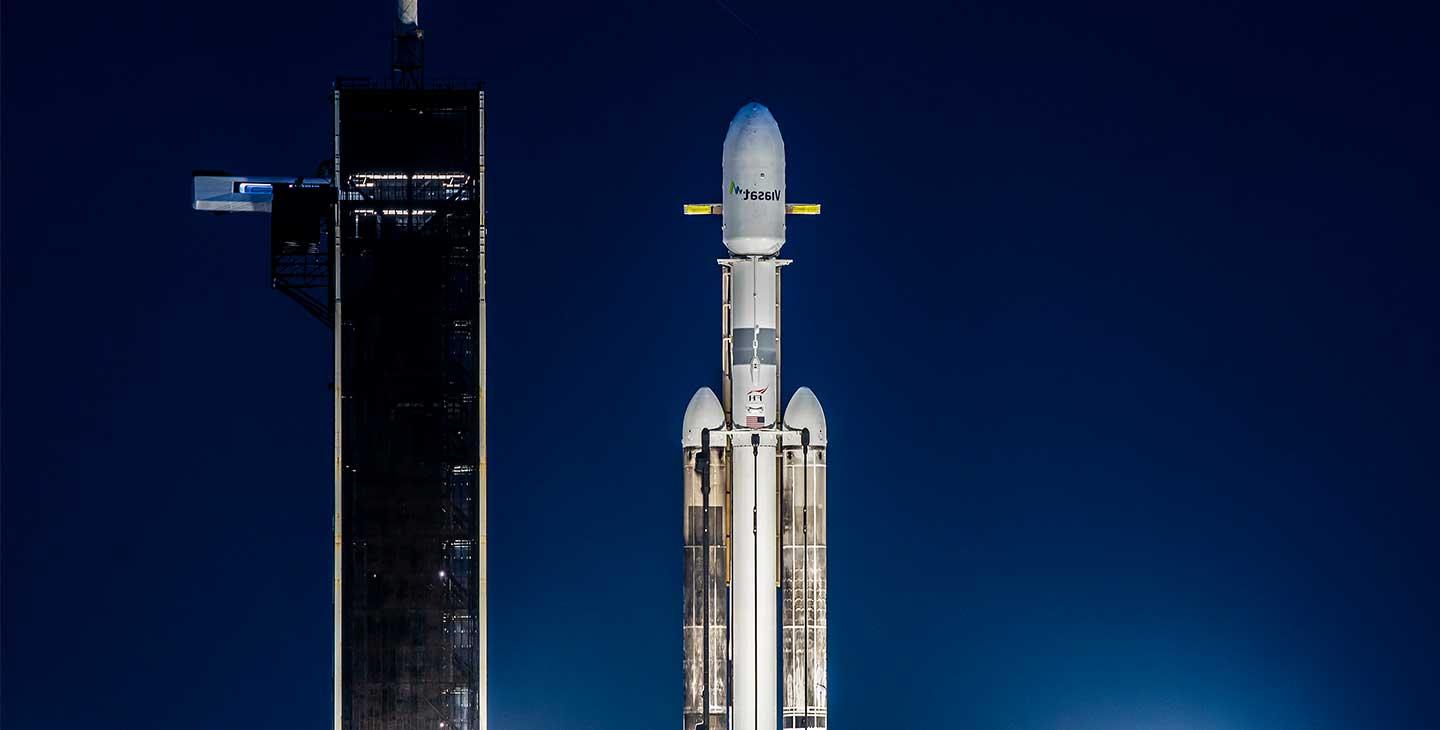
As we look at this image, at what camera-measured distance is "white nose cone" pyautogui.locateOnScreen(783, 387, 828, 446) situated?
2117 centimetres

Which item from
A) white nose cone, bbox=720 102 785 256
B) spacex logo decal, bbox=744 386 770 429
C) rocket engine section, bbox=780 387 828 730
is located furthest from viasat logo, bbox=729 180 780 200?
rocket engine section, bbox=780 387 828 730

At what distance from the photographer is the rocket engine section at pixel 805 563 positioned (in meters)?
21.2

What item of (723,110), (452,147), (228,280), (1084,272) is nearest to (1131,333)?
(1084,272)

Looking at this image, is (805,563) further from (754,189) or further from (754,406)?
(754,189)

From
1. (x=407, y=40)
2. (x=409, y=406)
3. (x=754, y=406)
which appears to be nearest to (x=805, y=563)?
(x=754, y=406)

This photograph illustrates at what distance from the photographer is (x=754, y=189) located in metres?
21.0

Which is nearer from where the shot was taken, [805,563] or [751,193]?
[751,193]

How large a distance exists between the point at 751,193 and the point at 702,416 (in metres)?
2.75

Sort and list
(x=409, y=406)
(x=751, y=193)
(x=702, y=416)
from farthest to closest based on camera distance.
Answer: (x=409, y=406), (x=702, y=416), (x=751, y=193)

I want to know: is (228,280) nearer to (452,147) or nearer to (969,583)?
(452,147)

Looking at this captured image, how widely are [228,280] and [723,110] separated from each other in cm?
760

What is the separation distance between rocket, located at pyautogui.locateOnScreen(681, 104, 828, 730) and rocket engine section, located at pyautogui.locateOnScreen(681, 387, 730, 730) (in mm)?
12

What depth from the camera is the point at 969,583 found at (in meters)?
25.3

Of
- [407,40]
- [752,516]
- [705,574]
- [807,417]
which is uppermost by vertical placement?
[407,40]
